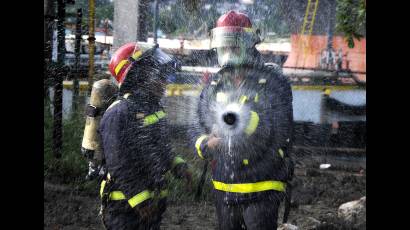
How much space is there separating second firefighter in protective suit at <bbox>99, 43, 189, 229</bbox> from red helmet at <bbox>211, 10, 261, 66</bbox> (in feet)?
1.17

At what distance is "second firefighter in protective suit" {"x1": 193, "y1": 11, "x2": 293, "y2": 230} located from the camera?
3529 mm

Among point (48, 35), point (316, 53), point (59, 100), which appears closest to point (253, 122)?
point (59, 100)

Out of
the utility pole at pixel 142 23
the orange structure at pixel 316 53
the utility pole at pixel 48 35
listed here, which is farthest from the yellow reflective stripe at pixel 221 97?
the orange structure at pixel 316 53

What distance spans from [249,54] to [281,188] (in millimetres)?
919

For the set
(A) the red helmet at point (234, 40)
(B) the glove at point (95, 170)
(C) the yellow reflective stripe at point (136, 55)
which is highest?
(A) the red helmet at point (234, 40)

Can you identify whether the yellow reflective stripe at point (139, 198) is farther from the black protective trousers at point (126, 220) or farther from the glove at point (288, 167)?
the glove at point (288, 167)

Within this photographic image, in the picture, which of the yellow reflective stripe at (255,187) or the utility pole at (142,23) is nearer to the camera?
the yellow reflective stripe at (255,187)

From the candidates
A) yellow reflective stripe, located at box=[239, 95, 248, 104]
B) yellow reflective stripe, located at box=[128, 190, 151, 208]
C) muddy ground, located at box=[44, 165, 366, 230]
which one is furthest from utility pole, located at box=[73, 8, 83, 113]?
yellow reflective stripe, located at box=[128, 190, 151, 208]

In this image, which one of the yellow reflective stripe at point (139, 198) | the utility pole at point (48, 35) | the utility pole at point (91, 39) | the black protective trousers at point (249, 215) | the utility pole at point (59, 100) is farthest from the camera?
the utility pole at point (48, 35)

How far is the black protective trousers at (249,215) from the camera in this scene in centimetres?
350

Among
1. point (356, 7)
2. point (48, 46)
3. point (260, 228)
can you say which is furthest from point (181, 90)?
point (260, 228)

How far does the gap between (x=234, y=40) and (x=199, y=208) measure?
8.44 feet

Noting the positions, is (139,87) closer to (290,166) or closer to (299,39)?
Answer: (290,166)

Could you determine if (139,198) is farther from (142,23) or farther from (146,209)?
(142,23)
